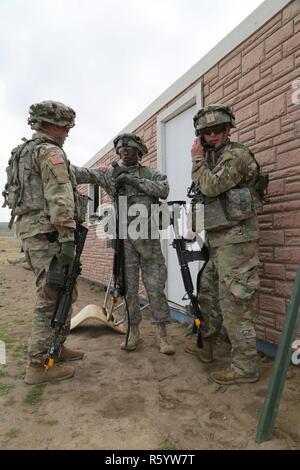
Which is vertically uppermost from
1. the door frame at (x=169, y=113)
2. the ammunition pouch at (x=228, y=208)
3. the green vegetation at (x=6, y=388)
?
the door frame at (x=169, y=113)

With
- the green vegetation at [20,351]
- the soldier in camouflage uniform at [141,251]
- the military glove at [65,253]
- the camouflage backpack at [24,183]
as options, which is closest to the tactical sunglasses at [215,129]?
the soldier in camouflage uniform at [141,251]

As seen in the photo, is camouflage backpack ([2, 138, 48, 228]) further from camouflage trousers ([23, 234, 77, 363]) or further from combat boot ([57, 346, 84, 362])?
combat boot ([57, 346, 84, 362])

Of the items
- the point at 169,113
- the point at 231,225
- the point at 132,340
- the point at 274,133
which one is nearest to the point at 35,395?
the point at 132,340

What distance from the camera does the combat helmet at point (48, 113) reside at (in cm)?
302

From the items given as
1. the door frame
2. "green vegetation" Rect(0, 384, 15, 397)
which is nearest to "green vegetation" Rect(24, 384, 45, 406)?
"green vegetation" Rect(0, 384, 15, 397)

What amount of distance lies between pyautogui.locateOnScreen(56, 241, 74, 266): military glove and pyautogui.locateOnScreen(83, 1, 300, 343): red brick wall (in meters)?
1.81

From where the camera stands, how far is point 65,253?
279 cm

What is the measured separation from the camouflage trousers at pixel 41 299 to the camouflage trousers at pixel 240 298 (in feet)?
4.60

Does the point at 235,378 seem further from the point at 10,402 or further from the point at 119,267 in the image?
the point at 10,402

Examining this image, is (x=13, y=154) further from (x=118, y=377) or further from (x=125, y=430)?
(x=125, y=430)

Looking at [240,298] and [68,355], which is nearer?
[240,298]

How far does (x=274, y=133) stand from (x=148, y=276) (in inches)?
72.8

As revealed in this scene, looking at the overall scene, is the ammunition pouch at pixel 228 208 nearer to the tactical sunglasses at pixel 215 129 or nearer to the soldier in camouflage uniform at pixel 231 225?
the soldier in camouflage uniform at pixel 231 225

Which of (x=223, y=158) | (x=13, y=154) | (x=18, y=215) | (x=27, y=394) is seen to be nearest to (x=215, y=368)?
(x=27, y=394)
